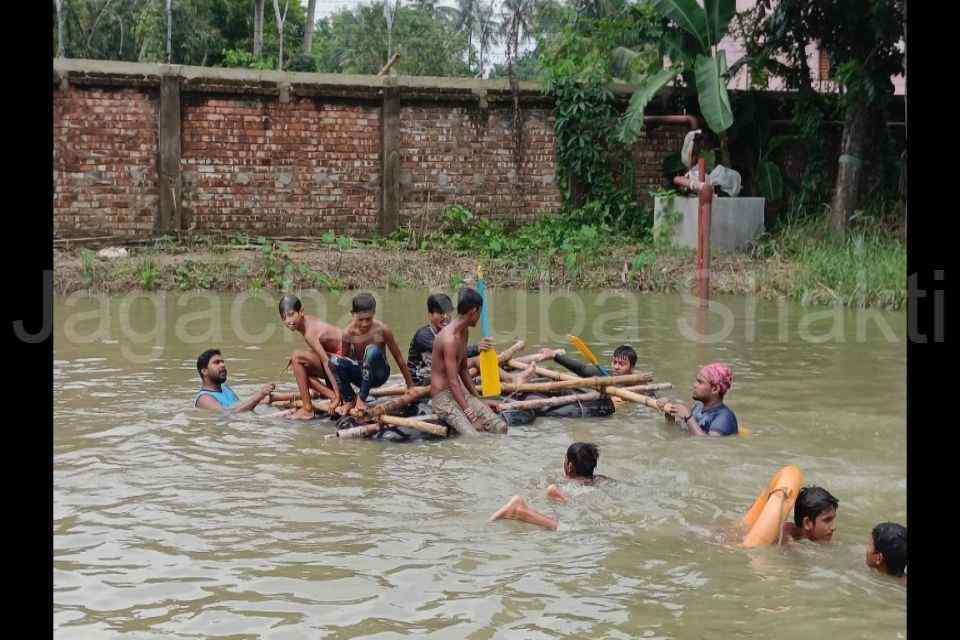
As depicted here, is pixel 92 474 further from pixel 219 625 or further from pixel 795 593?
pixel 795 593

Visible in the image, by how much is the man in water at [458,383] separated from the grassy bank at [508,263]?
302 inches

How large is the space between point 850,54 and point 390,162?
→ 8.18m

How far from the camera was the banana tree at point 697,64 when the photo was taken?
56.6 feet

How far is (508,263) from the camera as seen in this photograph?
1706cm

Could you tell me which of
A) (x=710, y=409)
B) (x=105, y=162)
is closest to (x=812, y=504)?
(x=710, y=409)

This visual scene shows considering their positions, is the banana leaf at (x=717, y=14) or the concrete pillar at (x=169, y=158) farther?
the banana leaf at (x=717, y=14)

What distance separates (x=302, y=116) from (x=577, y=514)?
13.0 metres

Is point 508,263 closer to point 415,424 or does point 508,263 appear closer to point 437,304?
point 437,304

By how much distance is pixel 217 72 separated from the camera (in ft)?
57.4

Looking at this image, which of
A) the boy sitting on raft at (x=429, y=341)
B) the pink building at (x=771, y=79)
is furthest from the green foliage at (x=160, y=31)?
the boy sitting on raft at (x=429, y=341)

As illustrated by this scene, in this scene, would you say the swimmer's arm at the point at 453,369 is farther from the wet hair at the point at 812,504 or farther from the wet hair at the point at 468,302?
the wet hair at the point at 812,504

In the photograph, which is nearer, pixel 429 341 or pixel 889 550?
pixel 889 550

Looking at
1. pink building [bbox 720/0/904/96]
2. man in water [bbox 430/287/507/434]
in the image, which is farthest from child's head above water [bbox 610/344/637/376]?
pink building [bbox 720/0/904/96]

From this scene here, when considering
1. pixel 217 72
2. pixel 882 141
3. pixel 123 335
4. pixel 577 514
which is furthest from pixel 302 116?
pixel 577 514
